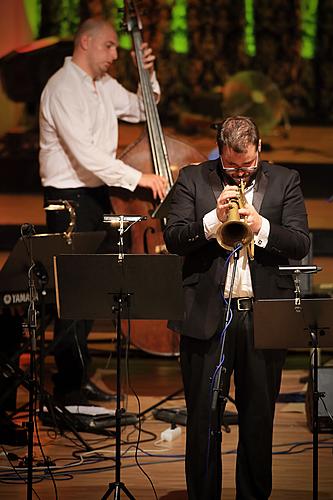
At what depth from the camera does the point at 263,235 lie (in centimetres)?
384

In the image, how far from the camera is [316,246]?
7895 mm

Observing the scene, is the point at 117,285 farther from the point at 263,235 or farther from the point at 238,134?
the point at 238,134

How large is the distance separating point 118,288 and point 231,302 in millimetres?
432

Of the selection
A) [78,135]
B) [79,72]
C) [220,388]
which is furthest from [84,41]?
[220,388]

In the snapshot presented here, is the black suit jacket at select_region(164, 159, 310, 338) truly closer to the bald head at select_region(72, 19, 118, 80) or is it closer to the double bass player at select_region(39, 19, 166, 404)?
the double bass player at select_region(39, 19, 166, 404)

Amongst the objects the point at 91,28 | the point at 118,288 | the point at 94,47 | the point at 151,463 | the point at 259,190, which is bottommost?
the point at 151,463

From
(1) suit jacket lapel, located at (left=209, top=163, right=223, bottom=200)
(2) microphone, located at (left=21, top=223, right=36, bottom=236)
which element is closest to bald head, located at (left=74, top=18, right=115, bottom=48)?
(2) microphone, located at (left=21, top=223, right=36, bottom=236)

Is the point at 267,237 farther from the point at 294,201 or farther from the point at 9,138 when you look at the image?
the point at 9,138

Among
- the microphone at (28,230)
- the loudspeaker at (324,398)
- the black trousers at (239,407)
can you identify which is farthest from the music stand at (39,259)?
the loudspeaker at (324,398)

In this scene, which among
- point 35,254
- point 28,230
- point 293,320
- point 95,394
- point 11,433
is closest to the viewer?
point 293,320

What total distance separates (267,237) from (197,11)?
14.9 ft

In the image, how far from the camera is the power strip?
535cm

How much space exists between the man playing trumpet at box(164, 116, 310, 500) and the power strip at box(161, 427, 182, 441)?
132cm

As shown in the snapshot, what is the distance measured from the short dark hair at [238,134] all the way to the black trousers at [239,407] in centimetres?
62
